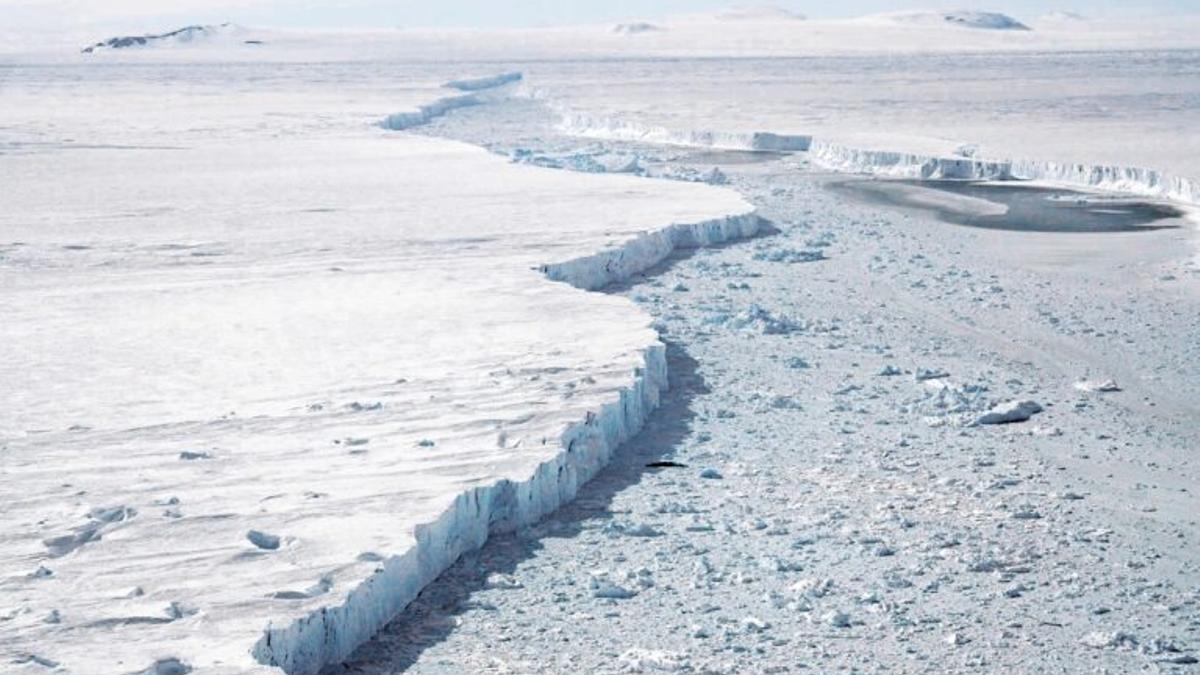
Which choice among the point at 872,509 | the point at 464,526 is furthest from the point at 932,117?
the point at 464,526

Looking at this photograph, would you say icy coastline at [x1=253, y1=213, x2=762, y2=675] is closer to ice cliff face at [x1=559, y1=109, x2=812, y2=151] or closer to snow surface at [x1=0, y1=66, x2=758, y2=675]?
snow surface at [x1=0, y1=66, x2=758, y2=675]

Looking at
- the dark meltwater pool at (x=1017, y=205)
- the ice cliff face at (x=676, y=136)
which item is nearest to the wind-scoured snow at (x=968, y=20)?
the ice cliff face at (x=676, y=136)

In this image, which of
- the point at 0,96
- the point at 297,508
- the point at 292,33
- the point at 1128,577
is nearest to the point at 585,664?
the point at 297,508

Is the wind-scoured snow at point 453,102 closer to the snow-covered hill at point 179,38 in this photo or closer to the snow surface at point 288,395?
the snow surface at point 288,395

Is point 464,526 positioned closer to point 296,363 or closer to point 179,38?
point 296,363

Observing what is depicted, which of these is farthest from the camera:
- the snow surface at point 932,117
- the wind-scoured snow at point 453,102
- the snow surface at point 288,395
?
the wind-scoured snow at point 453,102
